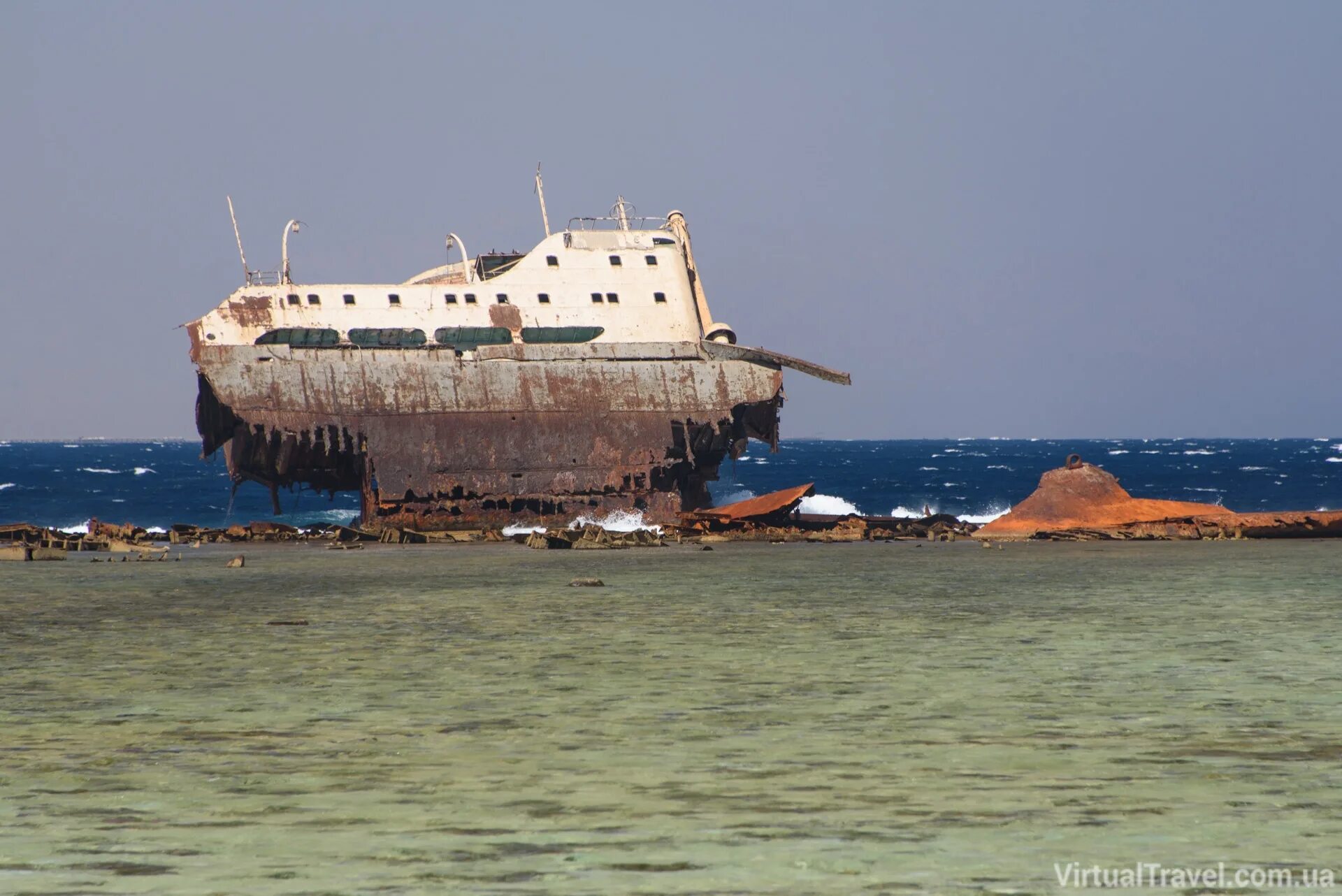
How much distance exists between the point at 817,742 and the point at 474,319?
33.9m

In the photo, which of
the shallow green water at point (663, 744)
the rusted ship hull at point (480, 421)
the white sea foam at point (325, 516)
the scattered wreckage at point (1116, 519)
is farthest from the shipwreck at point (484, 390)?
the white sea foam at point (325, 516)

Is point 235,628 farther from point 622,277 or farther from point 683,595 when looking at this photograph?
point 622,277

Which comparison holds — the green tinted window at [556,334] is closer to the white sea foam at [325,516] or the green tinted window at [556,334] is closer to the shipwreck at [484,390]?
the shipwreck at [484,390]

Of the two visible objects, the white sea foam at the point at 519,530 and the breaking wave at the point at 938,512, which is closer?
the white sea foam at the point at 519,530

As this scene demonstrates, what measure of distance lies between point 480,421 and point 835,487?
64.4 meters

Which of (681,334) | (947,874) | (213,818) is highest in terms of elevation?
(681,334)

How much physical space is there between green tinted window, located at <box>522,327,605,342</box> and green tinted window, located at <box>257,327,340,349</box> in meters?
5.11

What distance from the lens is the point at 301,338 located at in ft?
137

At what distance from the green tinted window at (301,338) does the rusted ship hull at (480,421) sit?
0.45m

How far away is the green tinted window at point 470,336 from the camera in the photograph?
42.5 m

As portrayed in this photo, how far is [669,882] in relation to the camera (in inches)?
259

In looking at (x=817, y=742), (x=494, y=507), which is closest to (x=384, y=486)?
(x=494, y=507)

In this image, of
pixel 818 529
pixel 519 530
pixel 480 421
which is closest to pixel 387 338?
pixel 480 421

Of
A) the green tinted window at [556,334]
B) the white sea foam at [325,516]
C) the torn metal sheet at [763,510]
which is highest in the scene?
the green tinted window at [556,334]
